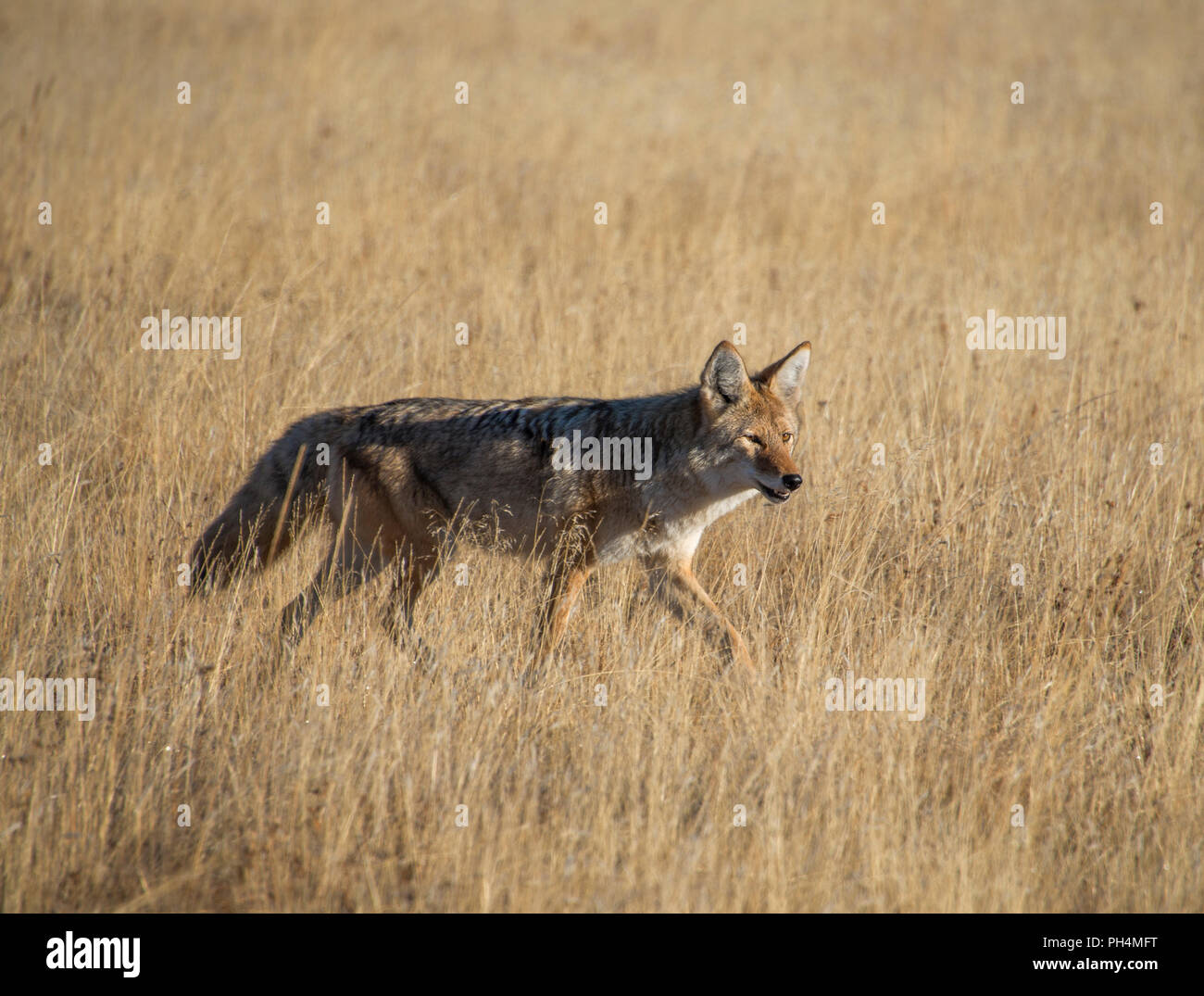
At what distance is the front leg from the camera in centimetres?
501

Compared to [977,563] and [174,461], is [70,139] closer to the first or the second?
[174,461]

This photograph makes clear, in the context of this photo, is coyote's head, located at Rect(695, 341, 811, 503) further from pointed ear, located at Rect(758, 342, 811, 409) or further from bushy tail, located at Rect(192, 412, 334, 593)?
bushy tail, located at Rect(192, 412, 334, 593)

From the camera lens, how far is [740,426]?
5281 millimetres

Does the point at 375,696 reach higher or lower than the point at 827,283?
lower

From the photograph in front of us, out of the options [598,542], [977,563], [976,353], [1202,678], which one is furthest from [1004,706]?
[976,353]

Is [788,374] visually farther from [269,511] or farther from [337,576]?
[269,511]

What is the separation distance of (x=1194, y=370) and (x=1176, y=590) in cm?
316

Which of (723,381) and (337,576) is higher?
(723,381)

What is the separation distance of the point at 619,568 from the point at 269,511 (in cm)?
196

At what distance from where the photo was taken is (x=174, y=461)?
20.0ft

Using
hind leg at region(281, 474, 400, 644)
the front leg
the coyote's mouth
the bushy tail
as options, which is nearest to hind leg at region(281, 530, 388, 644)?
hind leg at region(281, 474, 400, 644)

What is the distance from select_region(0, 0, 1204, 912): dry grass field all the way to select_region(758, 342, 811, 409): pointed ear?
2.59 ft

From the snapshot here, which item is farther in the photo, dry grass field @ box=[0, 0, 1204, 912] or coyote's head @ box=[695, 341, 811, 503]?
coyote's head @ box=[695, 341, 811, 503]

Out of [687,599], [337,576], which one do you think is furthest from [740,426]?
[337,576]
